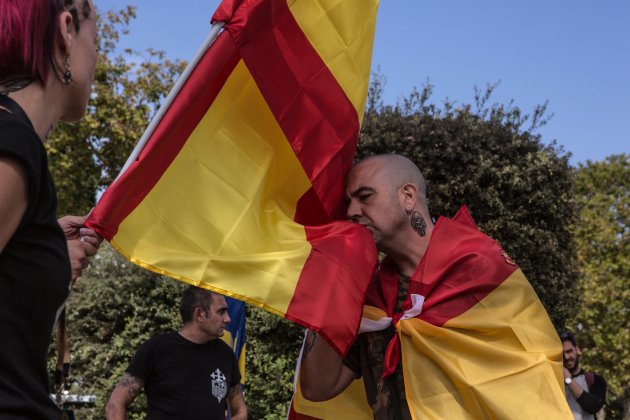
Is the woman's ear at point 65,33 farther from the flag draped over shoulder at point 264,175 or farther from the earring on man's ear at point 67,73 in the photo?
the flag draped over shoulder at point 264,175

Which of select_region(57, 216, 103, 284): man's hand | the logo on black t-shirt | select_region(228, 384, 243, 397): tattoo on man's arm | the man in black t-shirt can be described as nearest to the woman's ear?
select_region(57, 216, 103, 284): man's hand

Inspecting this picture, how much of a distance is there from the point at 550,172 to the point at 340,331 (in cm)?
620

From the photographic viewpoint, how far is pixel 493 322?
3.73 metres

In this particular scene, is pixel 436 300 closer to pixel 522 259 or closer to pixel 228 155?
pixel 228 155

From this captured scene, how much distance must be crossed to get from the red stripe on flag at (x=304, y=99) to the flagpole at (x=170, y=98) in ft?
0.45

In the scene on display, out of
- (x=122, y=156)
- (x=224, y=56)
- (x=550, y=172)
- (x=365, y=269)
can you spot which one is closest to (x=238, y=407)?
(x=365, y=269)

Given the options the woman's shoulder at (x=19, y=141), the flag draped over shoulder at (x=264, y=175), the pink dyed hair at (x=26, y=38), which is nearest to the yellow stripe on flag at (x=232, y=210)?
the flag draped over shoulder at (x=264, y=175)

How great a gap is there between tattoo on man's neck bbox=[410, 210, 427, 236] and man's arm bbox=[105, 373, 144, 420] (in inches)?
111

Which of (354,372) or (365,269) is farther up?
(365,269)

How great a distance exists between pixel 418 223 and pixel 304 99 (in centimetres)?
84

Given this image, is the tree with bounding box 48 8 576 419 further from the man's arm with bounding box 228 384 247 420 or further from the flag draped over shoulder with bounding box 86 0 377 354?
the flag draped over shoulder with bounding box 86 0 377 354

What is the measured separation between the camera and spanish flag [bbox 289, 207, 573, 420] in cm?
363

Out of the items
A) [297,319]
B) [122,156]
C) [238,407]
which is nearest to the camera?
[297,319]

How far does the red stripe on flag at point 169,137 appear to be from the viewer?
340 centimetres
